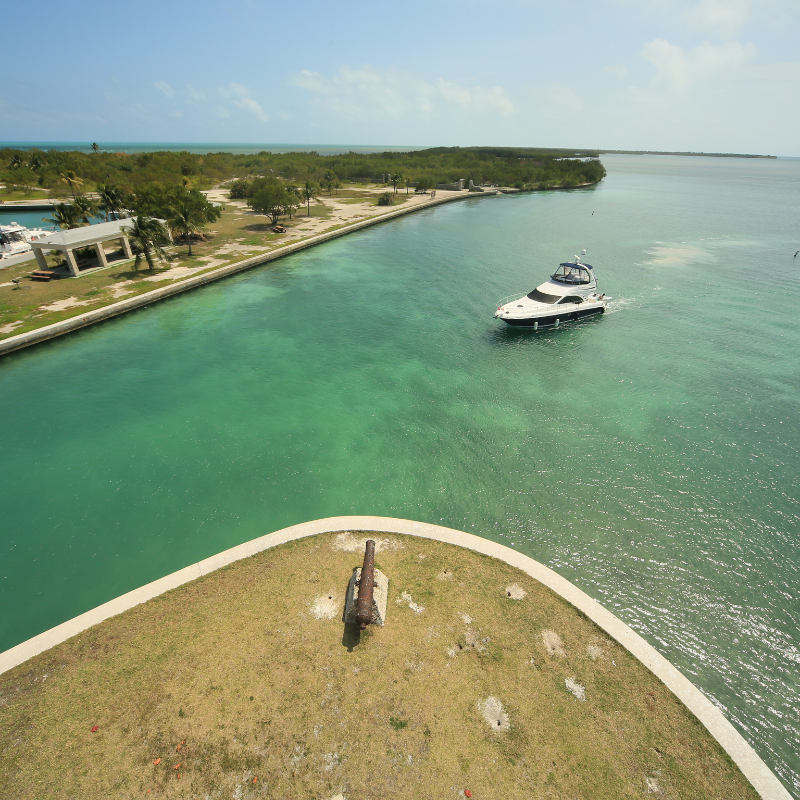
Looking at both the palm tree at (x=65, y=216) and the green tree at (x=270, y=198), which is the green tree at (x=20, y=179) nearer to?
the palm tree at (x=65, y=216)

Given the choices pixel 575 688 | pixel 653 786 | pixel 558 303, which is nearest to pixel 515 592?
pixel 575 688

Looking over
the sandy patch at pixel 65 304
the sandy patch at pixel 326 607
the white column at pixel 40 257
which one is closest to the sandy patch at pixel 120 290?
the sandy patch at pixel 65 304

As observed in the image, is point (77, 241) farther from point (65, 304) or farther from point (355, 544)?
point (355, 544)

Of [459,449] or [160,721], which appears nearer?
[160,721]

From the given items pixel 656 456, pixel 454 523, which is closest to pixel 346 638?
pixel 454 523

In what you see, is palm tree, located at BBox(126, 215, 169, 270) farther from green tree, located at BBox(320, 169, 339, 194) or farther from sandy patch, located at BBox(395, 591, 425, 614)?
green tree, located at BBox(320, 169, 339, 194)

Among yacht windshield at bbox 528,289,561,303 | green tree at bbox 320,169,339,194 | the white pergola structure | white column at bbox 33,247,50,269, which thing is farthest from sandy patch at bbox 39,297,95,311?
green tree at bbox 320,169,339,194

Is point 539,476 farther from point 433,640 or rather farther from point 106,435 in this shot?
point 106,435
